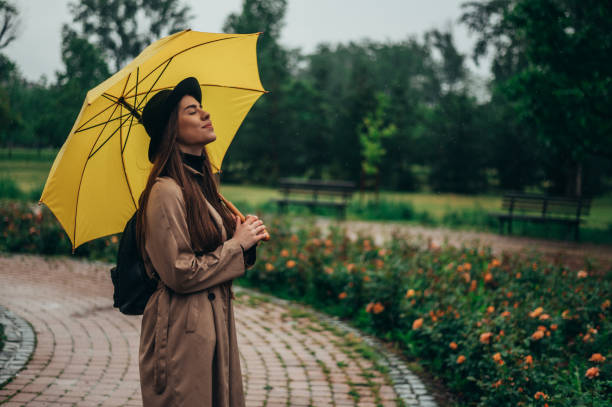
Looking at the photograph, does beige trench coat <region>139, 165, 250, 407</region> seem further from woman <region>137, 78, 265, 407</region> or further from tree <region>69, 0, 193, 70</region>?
tree <region>69, 0, 193, 70</region>

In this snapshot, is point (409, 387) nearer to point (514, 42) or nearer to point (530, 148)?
point (514, 42)

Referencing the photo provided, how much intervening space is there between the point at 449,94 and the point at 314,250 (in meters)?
30.3

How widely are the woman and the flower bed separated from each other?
2126 mm

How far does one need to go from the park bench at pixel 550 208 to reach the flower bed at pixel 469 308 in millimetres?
6396

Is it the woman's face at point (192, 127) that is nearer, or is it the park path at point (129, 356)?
the woman's face at point (192, 127)

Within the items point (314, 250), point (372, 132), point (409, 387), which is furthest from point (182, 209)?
point (372, 132)

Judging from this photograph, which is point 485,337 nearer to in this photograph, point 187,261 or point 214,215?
point 214,215

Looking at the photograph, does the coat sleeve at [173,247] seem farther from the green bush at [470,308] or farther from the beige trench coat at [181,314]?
the green bush at [470,308]

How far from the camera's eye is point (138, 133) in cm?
239

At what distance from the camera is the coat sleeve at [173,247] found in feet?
6.18

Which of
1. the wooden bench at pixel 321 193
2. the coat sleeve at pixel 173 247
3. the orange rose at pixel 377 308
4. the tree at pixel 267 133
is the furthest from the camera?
the tree at pixel 267 133

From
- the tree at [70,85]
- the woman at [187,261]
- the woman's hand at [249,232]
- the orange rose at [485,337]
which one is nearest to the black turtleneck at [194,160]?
the woman at [187,261]

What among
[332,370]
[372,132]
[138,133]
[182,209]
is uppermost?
[372,132]

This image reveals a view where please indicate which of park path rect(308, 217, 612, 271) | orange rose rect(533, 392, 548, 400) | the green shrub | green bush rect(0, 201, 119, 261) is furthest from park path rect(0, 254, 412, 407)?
the green shrub
